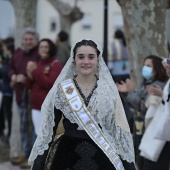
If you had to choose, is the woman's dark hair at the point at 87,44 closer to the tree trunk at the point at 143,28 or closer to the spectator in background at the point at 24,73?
the tree trunk at the point at 143,28

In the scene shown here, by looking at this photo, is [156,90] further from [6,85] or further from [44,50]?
[6,85]

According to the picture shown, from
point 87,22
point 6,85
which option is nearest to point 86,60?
point 6,85

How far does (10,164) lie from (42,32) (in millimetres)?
35127

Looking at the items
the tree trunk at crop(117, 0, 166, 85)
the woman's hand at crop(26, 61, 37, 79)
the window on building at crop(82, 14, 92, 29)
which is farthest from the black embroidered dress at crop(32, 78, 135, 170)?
the window on building at crop(82, 14, 92, 29)

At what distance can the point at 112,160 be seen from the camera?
4336 mm

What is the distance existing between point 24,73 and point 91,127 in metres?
4.16

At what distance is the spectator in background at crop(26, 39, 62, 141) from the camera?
7633 millimetres

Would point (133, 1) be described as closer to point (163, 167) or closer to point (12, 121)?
point (163, 167)

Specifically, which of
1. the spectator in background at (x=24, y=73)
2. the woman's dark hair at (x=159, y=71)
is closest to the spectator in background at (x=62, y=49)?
the spectator in background at (x=24, y=73)

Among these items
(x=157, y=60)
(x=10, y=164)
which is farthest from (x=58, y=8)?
(x=157, y=60)

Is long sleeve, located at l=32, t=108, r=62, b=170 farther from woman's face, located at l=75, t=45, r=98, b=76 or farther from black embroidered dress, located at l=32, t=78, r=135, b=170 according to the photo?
woman's face, located at l=75, t=45, r=98, b=76

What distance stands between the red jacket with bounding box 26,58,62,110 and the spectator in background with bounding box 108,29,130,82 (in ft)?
A: 8.18

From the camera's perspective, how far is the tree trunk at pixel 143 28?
7500 mm

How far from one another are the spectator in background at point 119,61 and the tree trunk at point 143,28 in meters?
2.23
